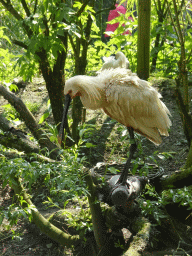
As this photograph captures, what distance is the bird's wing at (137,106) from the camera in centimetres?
295

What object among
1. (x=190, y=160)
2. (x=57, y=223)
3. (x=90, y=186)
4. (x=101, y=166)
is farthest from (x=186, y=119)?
(x=57, y=223)

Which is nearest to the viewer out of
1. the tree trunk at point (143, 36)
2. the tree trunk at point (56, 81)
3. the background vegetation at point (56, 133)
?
the background vegetation at point (56, 133)

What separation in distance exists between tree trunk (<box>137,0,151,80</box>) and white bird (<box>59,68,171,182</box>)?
1.66 m

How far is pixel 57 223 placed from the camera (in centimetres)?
313

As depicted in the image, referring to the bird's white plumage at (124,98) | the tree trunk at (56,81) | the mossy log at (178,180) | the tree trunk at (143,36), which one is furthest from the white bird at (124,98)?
the tree trunk at (143,36)

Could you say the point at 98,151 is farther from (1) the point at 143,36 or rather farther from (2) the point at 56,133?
(2) the point at 56,133

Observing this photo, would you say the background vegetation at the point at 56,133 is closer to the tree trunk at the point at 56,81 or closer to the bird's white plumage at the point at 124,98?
the tree trunk at the point at 56,81

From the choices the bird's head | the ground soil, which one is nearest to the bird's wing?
the ground soil

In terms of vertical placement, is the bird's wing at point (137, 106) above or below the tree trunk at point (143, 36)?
below

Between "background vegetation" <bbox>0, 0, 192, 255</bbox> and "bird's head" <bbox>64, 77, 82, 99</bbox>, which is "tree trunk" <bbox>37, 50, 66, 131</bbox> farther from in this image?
"bird's head" <bbox>64, 77, 82, 99</bbox>

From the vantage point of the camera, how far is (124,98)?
2932mm

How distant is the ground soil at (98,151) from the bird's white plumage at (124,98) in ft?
0.74

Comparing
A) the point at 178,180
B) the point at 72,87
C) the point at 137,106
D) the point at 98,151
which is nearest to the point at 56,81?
the point at 72,87

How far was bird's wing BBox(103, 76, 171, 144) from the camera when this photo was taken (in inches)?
116
